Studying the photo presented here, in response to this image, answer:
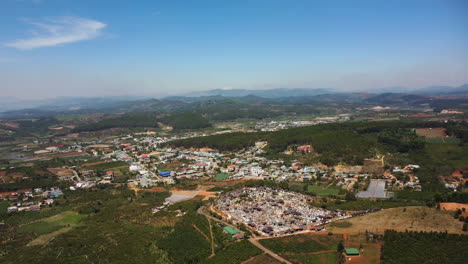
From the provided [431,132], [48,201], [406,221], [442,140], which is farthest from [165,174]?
[431,132]

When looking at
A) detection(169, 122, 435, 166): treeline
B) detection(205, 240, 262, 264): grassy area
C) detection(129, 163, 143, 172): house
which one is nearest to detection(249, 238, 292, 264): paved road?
detection(205, 240, 262, 264): grassy area

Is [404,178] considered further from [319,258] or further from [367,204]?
[319,258]

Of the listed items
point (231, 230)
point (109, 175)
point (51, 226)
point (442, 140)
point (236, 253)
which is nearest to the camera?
point (236, 253)

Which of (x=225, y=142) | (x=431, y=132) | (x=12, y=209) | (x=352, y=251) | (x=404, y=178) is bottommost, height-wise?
(x=12, y=209)

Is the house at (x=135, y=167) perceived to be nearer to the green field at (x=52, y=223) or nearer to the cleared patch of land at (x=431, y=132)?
the green field at (x=52, y=223)

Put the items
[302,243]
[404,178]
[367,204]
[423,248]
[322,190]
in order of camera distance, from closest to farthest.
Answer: [423,248]
[302,243]
[367,204]
[322,190]
[404,178]

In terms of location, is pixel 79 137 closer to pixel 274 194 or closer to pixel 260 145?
pixel 260 145
